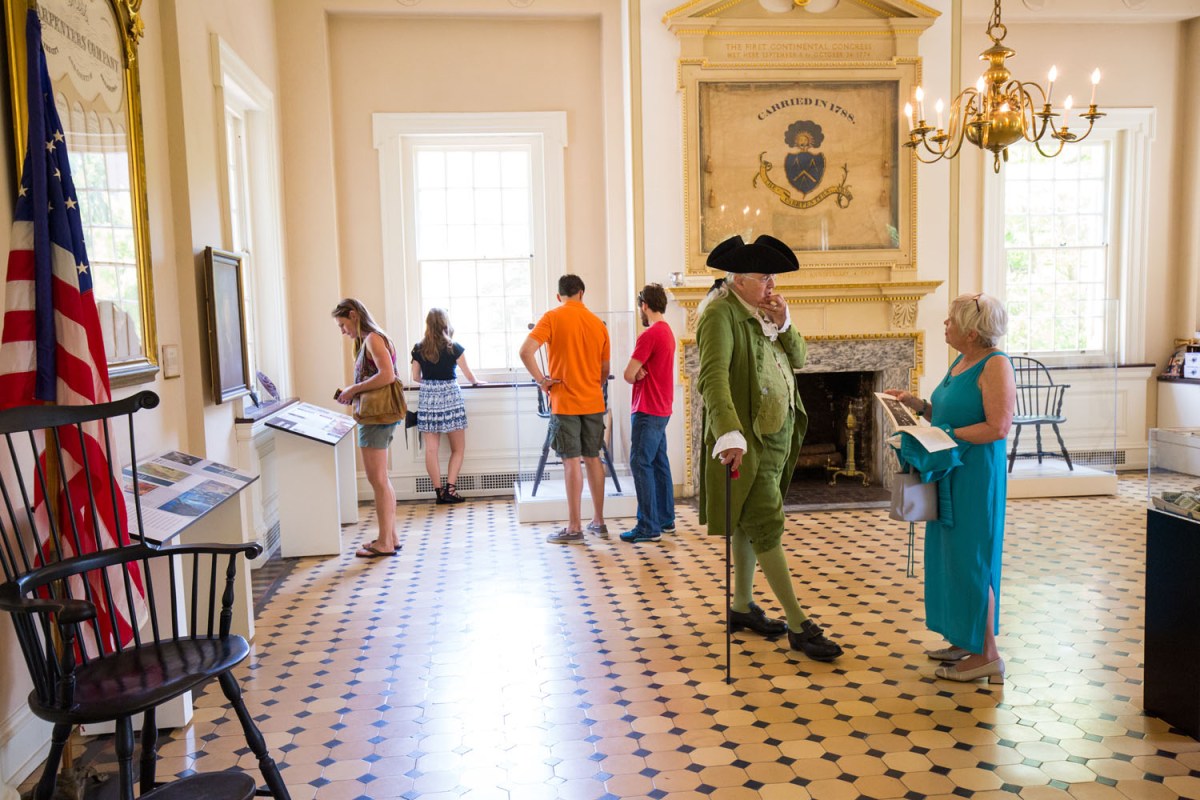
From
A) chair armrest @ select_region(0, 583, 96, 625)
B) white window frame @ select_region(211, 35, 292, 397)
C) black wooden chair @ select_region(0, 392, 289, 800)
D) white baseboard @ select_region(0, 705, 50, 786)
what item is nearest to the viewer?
chair armrest @ select_region(0, 583, 96, 625)

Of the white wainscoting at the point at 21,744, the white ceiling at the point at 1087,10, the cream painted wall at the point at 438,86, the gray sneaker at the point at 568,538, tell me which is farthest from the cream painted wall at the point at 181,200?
the white ceiling at the point at 1087,10

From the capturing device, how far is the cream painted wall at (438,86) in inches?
302

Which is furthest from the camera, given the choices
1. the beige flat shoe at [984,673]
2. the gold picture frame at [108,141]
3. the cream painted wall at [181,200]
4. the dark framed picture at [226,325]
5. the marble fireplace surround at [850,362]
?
the marble fireplace surround at [850,362]

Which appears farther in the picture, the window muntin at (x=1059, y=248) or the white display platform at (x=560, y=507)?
the window muntin at (x=1059, y=248)

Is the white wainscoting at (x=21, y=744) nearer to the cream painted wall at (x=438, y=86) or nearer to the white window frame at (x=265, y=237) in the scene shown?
the white window frame at (x=265, y=237)

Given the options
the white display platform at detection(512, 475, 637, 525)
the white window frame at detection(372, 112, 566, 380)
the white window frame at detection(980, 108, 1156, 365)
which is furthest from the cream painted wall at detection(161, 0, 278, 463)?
the white window frame at detection(980, 108, 1156, 365)

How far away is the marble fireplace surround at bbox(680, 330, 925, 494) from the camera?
7344mm

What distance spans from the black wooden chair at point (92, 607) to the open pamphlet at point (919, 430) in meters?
2.34

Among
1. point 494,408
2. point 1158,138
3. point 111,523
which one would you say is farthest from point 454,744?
point 1158,138

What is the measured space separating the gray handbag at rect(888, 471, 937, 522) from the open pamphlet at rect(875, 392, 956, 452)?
0.15 metres

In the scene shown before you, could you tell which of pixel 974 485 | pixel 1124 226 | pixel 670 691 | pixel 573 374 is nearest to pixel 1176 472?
pixel 974 485

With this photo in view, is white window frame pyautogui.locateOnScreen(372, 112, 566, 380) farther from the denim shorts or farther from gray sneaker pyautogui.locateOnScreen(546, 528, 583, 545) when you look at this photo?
gray sneaker pyautogui.locateOnScreen(546, 528, 583, 545)

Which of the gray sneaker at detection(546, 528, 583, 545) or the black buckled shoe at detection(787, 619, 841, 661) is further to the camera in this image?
the gray sneaker at detection(546, 528, 583, 545)

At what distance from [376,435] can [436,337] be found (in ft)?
5.33
